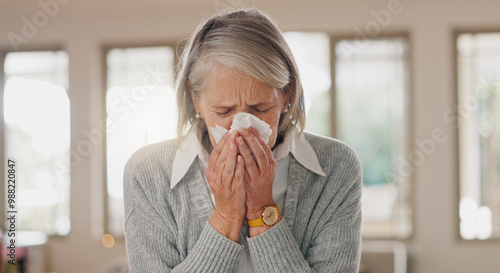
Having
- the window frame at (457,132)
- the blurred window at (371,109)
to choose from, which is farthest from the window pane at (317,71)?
the window frame at (457,132)

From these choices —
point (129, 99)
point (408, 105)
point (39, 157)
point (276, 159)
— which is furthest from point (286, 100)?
point (39, 157)

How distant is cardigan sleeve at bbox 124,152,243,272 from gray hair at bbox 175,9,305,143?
16 cm

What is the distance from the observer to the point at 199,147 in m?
1.32

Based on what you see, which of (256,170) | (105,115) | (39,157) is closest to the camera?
(256,170)

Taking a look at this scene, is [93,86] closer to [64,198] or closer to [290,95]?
[64,198]

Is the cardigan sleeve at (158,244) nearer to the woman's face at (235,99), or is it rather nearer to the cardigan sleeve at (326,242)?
the cardigan sleeve at (326,242)

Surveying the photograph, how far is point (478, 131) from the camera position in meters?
5.73

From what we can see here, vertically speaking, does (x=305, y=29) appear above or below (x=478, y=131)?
above

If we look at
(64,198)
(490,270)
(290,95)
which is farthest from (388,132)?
(290,95)

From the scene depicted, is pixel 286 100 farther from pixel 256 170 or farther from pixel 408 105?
pixel 408 105

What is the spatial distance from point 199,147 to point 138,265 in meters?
0.29

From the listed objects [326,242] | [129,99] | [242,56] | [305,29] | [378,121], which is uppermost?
[305,29]

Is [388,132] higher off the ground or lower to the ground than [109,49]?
lower

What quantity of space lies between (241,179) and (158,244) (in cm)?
24
